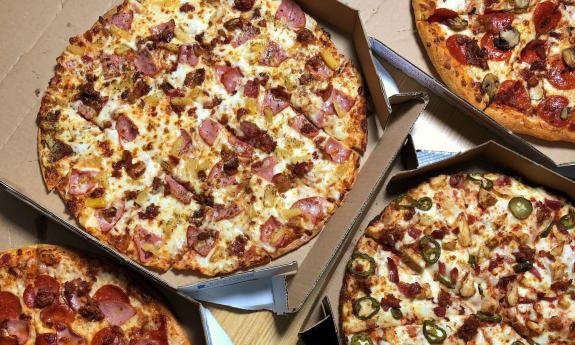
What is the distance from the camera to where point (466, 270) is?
3090mm

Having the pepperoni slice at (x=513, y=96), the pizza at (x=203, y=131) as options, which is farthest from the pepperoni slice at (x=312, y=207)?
the pepperoni slice at (x=513, y=96)

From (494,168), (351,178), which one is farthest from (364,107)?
(494,168)

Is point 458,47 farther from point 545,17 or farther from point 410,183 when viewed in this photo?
point 410,183

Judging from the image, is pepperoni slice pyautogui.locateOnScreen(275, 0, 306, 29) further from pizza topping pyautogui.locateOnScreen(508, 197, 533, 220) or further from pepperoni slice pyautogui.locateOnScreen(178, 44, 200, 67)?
pizza topping pyautogui.locateOnScreen(508, 197, 533, 220)

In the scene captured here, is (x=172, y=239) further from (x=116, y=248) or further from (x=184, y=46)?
(x=184, y=46)

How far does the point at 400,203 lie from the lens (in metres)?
3.14

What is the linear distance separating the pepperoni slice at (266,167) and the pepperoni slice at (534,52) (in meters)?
1.29

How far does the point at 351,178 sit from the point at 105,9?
1.40 meters

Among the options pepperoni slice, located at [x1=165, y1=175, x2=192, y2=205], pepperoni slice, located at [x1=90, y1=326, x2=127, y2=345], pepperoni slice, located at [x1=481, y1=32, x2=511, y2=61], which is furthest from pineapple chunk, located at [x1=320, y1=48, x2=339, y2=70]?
pepperoni slice, located at [x1=90, y1=326, x2=127, y2=345]

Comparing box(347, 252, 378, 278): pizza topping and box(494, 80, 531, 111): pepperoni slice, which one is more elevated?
box(494, 80, 531, 111): pepperoni slice

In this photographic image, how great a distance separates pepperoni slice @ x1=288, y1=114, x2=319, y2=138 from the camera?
3.27 meters

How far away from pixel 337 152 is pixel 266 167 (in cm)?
33

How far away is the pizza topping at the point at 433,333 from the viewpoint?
3.04 metres

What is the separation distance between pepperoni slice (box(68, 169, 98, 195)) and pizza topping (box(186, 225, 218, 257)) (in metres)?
0.49
